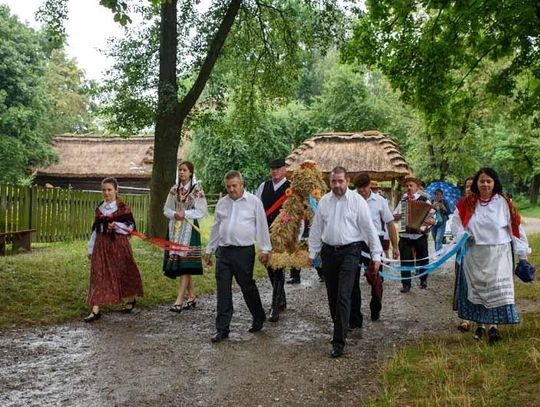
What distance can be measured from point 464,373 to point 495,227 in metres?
1.95

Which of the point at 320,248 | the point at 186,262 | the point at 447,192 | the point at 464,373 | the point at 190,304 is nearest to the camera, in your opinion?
the point at 464,373

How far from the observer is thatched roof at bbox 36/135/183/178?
36.2 m

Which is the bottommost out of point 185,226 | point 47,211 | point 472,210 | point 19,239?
point 19,239

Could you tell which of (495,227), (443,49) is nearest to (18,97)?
(443,49)

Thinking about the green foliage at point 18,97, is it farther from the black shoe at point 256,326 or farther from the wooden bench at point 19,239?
the black shoe at point 256,326

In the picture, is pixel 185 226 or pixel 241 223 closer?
pixel 241 223

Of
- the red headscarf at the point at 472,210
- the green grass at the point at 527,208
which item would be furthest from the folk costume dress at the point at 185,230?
the green grass at the point at 527,208

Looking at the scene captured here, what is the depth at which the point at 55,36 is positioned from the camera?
11727 millimetres

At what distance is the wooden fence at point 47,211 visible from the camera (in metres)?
13.7

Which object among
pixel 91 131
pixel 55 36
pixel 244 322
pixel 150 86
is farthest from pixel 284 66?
pixel 91 131

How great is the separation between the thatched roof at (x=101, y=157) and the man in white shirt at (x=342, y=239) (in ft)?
99.6

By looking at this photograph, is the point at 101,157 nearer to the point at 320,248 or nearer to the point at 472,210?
the point at 320,248

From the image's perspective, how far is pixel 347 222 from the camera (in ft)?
20.7

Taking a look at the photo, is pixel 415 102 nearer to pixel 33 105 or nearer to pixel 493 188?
pixel 493 188
